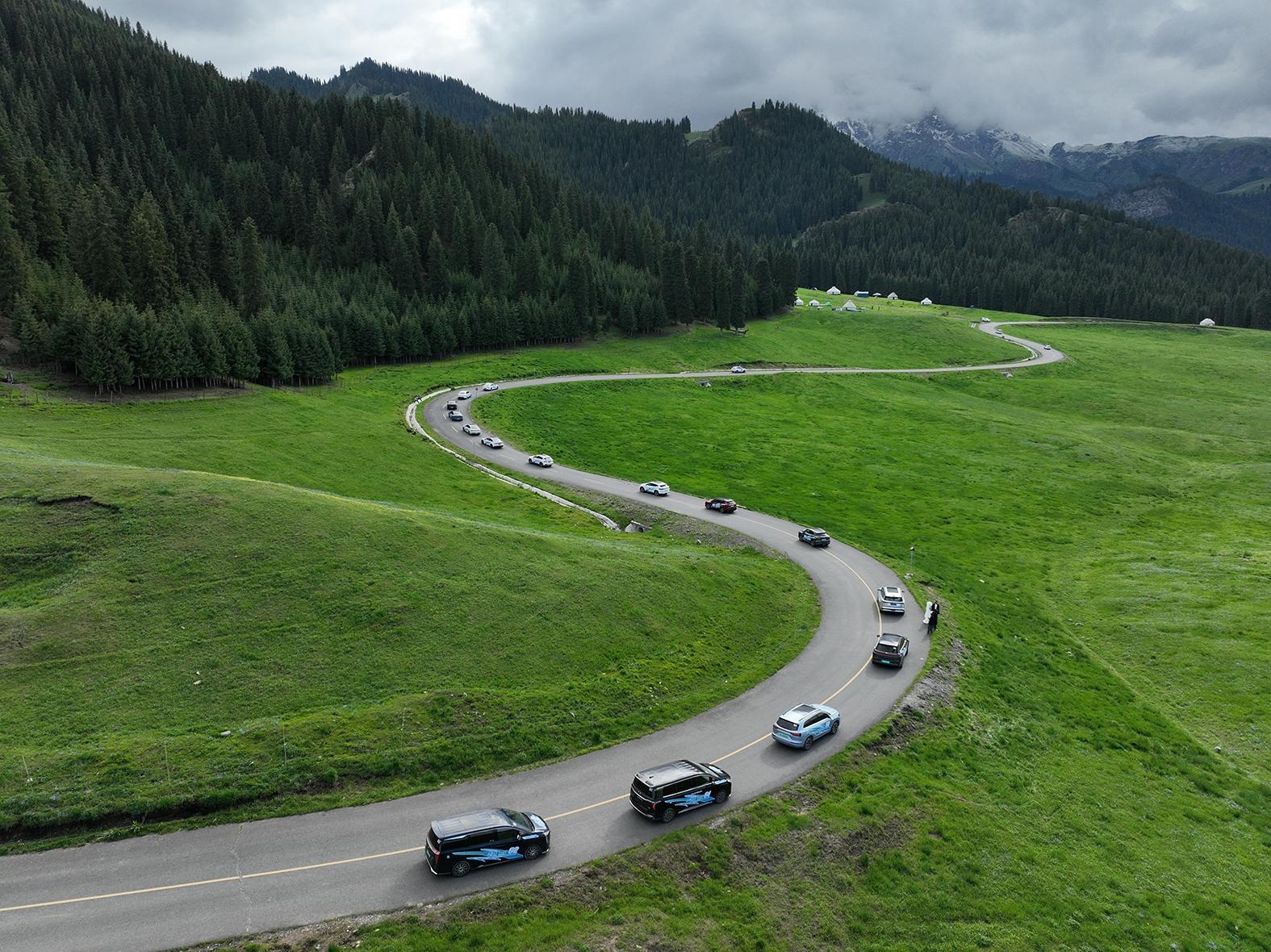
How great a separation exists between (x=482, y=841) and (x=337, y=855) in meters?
4.81

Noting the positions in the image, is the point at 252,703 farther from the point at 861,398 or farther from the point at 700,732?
the point at 861,398

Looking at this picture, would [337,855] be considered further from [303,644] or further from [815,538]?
[815,538]

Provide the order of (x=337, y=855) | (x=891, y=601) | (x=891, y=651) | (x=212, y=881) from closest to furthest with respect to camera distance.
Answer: (x=212, y=881) → (x=337, y=855) → (x=891, y=651) → (x=891, y=601)

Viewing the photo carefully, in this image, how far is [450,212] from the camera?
574 ft

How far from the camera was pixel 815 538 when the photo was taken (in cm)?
5972

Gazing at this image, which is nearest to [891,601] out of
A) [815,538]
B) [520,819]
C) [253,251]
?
[815,538]

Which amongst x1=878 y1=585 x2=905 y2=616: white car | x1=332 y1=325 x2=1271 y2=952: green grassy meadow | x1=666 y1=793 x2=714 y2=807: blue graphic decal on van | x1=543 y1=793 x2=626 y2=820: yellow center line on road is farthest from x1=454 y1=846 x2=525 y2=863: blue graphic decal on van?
x1=878 y1=585 x2=905 y2=616: white car

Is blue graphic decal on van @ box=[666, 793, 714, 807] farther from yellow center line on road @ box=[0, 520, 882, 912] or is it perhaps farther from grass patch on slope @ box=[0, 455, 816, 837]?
grass patch on slope @ box=[0, 455, 816, 837]

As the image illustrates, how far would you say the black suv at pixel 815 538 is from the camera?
196 feet

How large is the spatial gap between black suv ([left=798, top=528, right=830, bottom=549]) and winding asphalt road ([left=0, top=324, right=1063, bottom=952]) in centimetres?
2504

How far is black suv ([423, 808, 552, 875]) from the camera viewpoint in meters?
21.7

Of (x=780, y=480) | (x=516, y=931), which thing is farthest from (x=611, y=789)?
(x=780, y=480)

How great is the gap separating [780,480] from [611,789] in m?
56.6

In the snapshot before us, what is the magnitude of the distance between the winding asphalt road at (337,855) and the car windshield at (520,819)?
4.15ft
